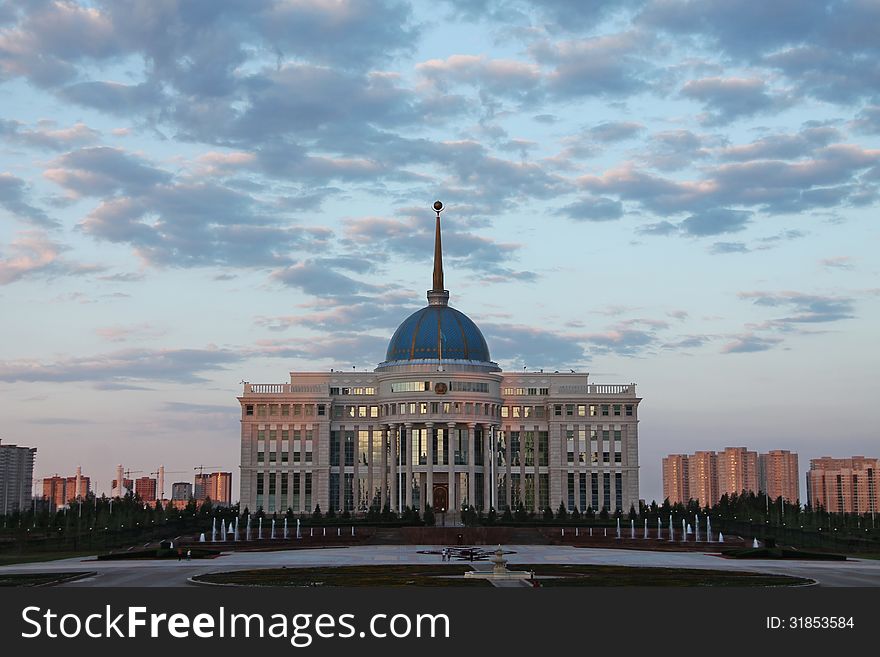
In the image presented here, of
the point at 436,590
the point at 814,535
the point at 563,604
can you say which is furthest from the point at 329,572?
the point at 814,535

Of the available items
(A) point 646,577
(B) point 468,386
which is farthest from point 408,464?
(A) point 646,577

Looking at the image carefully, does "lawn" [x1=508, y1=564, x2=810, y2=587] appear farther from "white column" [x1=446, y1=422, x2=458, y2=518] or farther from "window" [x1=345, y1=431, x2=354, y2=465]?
"window" [x1=345, y1=431, x2=354, y2=465]

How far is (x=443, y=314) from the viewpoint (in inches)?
4845

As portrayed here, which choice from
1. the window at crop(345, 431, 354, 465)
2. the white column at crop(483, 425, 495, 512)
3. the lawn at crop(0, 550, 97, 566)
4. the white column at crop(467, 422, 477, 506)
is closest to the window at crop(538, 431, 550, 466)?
the white column at crop(483, 425, 495, 512)

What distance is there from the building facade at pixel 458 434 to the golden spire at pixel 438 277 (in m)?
1.75

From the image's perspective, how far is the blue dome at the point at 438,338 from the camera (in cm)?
11969

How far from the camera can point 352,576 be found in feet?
157

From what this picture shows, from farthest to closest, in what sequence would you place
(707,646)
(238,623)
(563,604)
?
(563,604)
(238,623)
(707,646)

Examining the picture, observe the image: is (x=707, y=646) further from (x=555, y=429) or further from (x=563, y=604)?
(x=555, y=429)

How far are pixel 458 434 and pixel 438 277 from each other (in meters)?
20.6

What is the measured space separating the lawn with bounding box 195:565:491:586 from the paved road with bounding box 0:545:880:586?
8.08ft

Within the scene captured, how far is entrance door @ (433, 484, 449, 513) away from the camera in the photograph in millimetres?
115688

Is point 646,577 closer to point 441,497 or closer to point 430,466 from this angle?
point 430,466

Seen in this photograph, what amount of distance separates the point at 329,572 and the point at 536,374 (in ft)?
258
